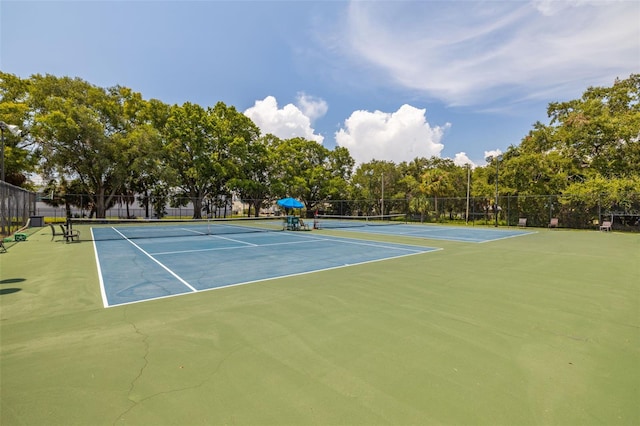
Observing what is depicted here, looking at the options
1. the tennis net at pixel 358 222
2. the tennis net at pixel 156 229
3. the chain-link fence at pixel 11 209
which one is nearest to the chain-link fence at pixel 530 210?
the tennis net at pixel 358 222

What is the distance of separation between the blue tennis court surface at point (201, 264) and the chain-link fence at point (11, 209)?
511cm

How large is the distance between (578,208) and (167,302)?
104 ft

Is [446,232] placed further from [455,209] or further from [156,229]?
[156,229]

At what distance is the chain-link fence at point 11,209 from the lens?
13561 millimetres

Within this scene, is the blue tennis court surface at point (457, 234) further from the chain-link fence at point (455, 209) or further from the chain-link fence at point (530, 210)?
the chain-link fence at point (530, 210)

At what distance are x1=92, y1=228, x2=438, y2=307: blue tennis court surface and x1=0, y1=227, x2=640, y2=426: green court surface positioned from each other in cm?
65

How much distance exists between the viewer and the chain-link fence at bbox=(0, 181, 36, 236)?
534 inches

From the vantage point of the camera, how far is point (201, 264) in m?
8.93

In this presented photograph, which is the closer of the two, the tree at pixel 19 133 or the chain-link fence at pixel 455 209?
the chain-link fence at pixel 455 209

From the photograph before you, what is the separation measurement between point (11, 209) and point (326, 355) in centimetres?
2067

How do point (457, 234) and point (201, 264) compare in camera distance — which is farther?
point (457, 234)

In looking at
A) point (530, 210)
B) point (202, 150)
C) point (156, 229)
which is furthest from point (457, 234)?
point (202, 150)

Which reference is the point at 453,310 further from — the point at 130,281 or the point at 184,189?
the point at 184,189

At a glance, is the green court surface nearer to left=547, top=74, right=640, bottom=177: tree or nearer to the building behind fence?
the building behind fence
